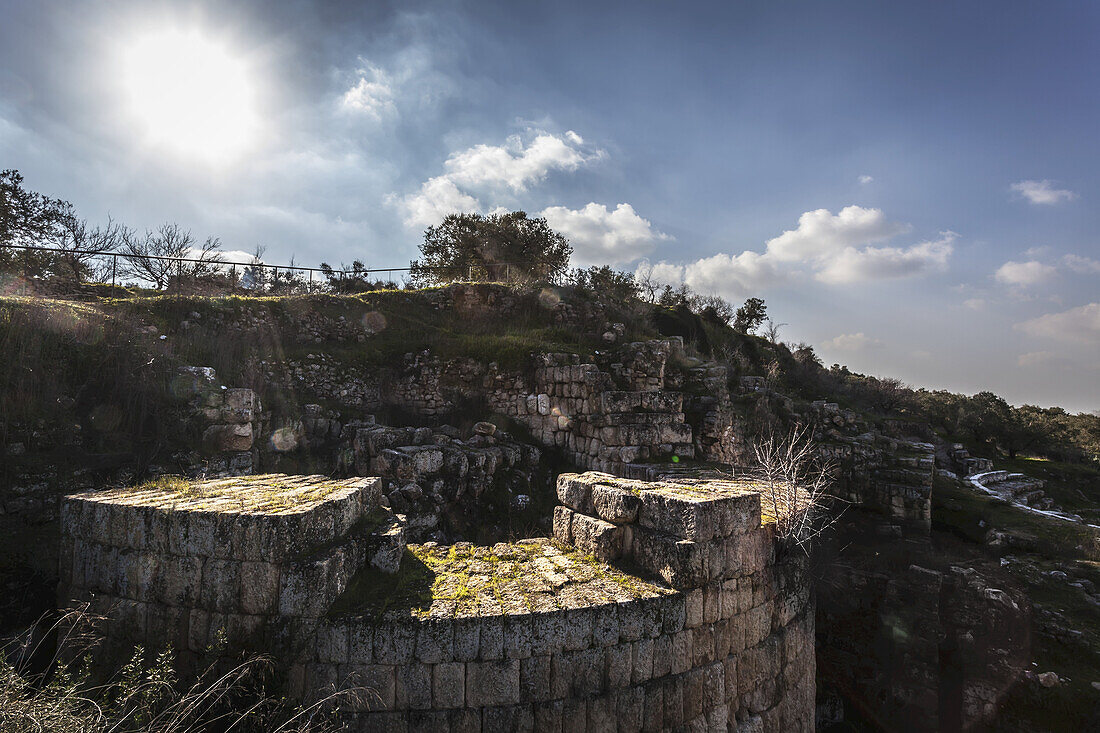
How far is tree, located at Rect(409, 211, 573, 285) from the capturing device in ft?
83.9

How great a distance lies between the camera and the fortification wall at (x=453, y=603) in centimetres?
372

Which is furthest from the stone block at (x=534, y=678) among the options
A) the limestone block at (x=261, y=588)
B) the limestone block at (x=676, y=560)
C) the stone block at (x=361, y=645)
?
the limestone block at (x=261, y=588)

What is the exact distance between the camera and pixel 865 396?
91.0 feet

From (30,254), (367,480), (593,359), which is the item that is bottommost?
(367,480)

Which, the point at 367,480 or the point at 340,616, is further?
the point at 367,480

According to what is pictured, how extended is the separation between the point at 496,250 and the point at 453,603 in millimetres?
23627

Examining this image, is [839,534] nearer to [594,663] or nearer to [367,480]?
[594,663]

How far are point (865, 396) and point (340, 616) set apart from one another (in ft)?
105

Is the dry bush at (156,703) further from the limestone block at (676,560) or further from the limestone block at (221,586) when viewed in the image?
the limestone block at (676,560)

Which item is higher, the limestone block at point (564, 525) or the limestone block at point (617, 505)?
the limestone block at point (617, 505)

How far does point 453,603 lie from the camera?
13.0 ft

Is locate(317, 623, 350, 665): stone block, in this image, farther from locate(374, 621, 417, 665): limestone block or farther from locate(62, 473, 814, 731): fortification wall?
locate(374, 621, 417, 665): limestone block

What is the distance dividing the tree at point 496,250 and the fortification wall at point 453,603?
2071 cm

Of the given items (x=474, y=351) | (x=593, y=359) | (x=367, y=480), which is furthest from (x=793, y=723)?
(x=474, y=351)
